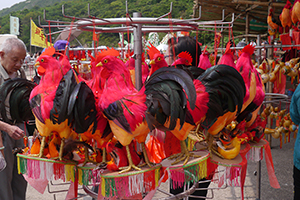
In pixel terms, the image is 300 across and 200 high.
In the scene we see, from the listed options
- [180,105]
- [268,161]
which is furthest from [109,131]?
[268,161]

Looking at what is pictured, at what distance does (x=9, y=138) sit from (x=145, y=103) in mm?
1424

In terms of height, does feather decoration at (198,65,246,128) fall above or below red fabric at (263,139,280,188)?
above

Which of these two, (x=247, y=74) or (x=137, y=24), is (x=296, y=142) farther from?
(x=137, y=24)

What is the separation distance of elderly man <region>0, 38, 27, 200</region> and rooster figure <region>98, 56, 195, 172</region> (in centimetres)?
101

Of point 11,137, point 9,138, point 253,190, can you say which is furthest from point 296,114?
point 9,138

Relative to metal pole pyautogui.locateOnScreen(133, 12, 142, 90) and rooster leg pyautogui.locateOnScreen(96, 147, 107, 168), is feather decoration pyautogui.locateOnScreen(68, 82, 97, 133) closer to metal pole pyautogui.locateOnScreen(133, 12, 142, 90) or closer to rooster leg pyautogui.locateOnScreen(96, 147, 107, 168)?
rooster leg pyautogui.locateOnScreen(96, 147, 107, 168)

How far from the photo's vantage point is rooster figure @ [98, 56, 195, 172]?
1.11 meters

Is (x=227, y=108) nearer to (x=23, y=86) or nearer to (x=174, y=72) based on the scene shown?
(x=174, y=72)

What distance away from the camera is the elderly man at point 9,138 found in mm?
1863

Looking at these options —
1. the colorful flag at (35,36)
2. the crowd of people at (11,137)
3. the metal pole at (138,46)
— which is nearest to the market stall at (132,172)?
the metal pole at (138,46)

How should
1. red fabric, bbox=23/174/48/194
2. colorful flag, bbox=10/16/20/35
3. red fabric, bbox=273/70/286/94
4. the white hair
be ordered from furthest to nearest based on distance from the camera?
colorful flag, bbox=10/16/20/35 < red fabric, bbox=273/70/286/94 < the white hair < red fabric, bbox=23/174/48/194

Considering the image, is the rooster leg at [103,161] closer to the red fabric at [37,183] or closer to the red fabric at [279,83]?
the red fabric at [37,183]

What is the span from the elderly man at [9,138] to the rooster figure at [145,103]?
1.01 meters

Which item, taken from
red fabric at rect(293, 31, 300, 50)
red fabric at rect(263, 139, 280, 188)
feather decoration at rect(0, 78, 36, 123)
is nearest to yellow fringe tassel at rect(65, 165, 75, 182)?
feather decoration at rect(0, 78, 36, 123)
